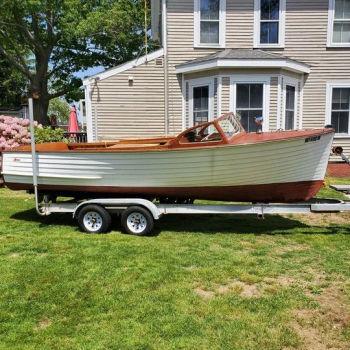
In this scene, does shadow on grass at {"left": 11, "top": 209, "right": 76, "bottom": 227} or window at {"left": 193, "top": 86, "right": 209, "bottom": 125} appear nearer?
shadow on grass at {"left": 11, "top": 209, "right": 76, "bottom": 227}

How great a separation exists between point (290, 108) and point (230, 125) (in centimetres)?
700

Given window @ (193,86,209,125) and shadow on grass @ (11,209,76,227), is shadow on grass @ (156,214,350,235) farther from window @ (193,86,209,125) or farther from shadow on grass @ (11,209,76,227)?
window @ (193,86,209,125)

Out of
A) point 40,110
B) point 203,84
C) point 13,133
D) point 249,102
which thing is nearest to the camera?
point 13,133

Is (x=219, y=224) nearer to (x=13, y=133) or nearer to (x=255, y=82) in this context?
(x=255, y=82)

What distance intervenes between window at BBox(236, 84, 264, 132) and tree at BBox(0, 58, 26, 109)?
28.9m

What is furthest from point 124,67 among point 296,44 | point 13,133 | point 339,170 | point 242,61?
point 339,170

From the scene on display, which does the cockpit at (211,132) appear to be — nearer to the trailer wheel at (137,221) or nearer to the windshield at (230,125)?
the windshield at (230,125)

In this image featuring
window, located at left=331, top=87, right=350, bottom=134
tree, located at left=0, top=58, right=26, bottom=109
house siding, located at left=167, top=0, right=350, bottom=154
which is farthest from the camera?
tree, located at left=0, top=58, right=26, bottom=109

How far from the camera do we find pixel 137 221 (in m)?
6.72

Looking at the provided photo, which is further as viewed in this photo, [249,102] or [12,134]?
[249,102]

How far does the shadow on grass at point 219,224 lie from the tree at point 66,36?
57.4ft

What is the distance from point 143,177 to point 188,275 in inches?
85.4

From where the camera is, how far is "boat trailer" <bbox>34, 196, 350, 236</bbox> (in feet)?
21.1

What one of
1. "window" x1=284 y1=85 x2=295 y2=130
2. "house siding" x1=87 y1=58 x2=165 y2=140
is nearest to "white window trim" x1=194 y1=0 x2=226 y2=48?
"house siding" x1=87 y1=58 x2=165 y2=140
